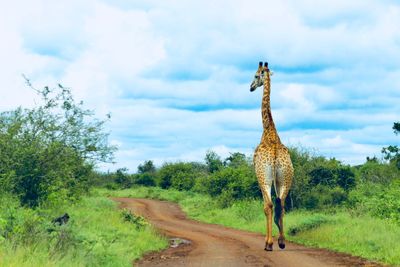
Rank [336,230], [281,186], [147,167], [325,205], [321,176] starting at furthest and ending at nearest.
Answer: [147,167] < [321,176] < [325,205] < [336,230] < [281,186]

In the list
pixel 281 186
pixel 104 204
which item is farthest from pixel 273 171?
pixel 104 204

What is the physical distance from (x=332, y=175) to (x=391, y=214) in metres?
8.17

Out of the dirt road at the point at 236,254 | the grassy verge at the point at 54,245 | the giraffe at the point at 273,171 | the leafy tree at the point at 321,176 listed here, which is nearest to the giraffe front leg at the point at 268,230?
the giraffe at the point at 273,171

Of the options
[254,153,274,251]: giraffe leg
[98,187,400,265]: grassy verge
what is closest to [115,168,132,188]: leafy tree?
[98,187,400,265]: grassy verge

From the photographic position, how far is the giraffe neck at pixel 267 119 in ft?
53.1

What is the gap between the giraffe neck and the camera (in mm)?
16188

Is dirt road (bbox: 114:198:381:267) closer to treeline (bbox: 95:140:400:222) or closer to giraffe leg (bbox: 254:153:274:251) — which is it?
giraffe leg (bbox: 254:153:274:251)

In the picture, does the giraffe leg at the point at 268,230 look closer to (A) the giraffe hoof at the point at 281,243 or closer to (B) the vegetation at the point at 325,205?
(A) the giraffe hoof at the point at 281,243

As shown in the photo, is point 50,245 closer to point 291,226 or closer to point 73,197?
point 73,197

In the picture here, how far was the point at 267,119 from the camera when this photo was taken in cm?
1662

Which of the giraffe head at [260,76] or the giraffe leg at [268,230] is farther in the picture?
the giraffe head at [260,76]

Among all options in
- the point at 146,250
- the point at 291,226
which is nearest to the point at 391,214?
the point at 291,226

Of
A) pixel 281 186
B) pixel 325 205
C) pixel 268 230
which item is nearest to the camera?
pixel 268 230

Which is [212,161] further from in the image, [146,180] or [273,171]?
[273,171]
